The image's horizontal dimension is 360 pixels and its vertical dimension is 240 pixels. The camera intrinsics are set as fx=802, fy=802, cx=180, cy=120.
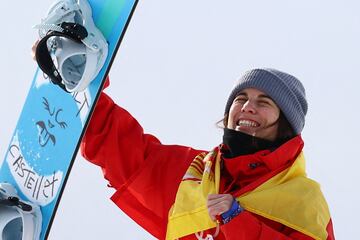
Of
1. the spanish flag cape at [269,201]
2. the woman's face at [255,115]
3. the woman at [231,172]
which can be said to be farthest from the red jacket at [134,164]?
the woman's face at [255,115]

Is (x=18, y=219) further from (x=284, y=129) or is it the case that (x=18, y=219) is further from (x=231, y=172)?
(x=284, y=129)

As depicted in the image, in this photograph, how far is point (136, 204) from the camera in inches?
126

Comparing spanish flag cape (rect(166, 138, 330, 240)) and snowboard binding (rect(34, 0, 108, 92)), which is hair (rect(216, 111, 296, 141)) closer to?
spanish flag cape (rect(166, 138, 330, 240))

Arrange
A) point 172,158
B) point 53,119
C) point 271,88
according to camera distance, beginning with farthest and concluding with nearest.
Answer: point 53,119 < point 172,158 < point 271,88

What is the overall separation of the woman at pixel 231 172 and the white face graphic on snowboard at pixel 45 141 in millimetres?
125

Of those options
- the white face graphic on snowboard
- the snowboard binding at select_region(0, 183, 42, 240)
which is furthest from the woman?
the snowboard binding at select_region(0, 183, 42, 240)

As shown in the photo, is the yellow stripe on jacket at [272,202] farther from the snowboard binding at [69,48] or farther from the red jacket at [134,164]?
the snowboard binding at [69,48]

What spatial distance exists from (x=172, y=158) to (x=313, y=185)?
610mm

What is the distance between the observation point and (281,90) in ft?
9.92

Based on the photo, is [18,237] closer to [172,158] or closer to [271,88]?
[172,158]

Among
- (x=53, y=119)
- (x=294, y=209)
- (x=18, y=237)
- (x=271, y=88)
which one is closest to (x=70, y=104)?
(x=53, y=119)

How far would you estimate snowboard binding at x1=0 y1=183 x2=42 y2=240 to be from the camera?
3297mm

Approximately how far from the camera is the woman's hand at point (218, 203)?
267 centimetres

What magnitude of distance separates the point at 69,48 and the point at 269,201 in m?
0.96
